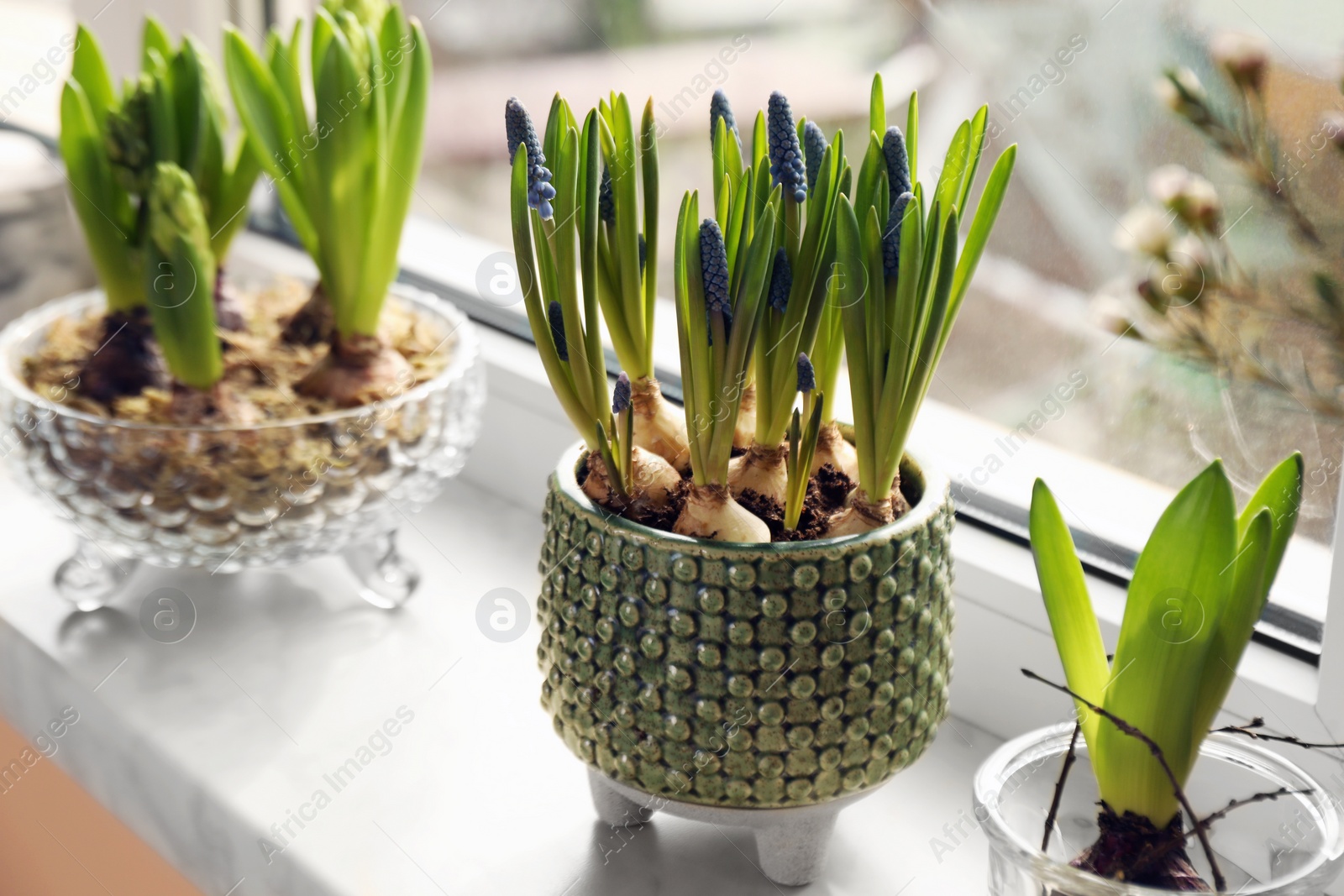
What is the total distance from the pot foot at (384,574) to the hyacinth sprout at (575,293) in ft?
0.81

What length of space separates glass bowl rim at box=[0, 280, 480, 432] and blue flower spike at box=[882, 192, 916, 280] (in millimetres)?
281

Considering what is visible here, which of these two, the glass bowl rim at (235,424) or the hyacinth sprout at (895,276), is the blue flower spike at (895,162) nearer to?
the hyacinth sprout at (895,276)

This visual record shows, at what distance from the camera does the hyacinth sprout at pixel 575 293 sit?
366mm

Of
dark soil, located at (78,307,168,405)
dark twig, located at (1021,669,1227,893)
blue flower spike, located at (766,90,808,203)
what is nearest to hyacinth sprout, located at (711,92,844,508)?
blue flower spike, located at (766,90,808,203)

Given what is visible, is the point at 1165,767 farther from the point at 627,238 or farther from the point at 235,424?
the point at 235,424

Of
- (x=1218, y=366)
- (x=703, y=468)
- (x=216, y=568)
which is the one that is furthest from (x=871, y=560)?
(x=216, y=568)

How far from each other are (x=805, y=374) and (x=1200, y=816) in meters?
0.18

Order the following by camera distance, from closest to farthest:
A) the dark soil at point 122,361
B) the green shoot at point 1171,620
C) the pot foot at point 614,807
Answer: the green shoot at point 1171,620 → the pot foot at point 614,807 → the dark soil at point 122,361

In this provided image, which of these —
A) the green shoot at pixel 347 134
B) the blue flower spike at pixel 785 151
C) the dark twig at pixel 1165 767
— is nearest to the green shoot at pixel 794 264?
the blue flower spike at pixel 785 151

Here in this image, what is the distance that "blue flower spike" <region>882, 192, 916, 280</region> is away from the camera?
0.34m

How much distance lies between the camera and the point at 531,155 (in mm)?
359

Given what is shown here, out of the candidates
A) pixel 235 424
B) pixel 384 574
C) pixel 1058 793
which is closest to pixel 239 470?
pixel 235 424

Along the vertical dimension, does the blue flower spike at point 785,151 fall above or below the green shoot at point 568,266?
above

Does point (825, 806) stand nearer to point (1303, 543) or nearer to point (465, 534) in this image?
point (1303, 543)
